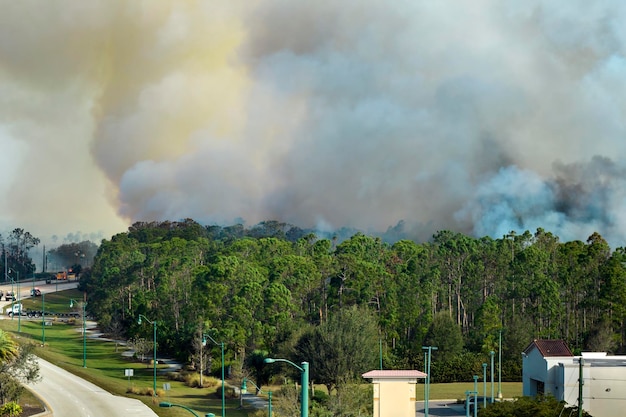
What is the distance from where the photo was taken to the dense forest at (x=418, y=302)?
11500 cm

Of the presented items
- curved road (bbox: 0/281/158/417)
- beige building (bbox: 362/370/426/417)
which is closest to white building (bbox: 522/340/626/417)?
beige building (bbox: 362/370/426/417)

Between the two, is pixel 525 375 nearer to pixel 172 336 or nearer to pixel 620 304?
pixel 620 304

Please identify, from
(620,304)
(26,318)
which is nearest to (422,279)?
(620,304)

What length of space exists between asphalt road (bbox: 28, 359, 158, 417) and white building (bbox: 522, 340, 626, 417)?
36396mm

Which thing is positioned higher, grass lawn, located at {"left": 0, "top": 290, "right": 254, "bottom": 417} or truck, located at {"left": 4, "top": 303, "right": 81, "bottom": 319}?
truck, located at {"left": 4, "top": 303, "right": 81, "bottom": 319}

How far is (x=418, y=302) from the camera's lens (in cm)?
12400

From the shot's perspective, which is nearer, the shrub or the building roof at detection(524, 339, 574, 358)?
the building roof at detection(524, 339, 574, 358)

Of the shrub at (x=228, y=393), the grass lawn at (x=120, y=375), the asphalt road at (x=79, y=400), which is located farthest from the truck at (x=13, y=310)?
the shrub at (x=228, y=393)

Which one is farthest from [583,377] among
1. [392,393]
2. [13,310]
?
[13,310]

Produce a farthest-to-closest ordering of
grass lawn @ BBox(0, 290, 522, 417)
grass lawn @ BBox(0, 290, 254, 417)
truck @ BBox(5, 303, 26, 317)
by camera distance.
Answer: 1. truck @ BBox(5, 303, 26, 317)
2. grass lawn @ BBox(0, 290, 522, 417)
3. grass lawn @ BBox(0, 290, 254, 417)

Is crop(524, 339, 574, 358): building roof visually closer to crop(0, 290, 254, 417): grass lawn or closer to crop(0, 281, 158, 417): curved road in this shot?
crop(0, 290, 254, 417): grass lawn

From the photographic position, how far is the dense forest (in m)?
115

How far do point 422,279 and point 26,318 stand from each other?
7971 cm

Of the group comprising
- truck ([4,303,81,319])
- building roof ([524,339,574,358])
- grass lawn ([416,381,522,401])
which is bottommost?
grass lawn ([416,381,522,401])
